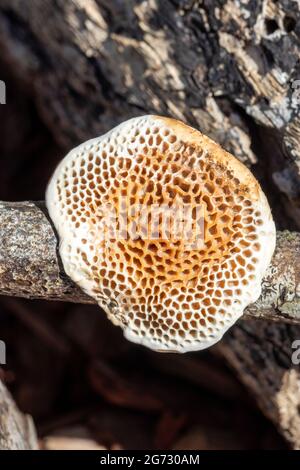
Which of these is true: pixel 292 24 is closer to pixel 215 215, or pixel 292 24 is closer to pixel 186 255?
pixel 215 215

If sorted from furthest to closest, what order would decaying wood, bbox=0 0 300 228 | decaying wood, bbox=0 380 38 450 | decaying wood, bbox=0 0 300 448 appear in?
decaying wood, bbox=0 380 38 450, decaying wood, bbox=0 0 300 228, decaying wood, bbox=0 0 300 448

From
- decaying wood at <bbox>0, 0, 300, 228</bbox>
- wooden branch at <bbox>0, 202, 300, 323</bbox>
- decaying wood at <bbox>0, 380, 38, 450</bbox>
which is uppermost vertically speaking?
decaying wood at <bbox>0, 0, 300, 228</bbox>

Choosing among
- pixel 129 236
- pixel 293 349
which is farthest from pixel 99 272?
pixel 293 349

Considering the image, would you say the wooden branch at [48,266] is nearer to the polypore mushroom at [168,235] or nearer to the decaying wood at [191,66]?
the polypore mushroom at [168,235]

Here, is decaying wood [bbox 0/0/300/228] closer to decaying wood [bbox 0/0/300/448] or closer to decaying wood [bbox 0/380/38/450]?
decaying wood [bbox 0/0/300/448]

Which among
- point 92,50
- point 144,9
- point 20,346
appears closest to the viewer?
point 144,9

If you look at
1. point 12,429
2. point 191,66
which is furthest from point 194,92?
point 12,429

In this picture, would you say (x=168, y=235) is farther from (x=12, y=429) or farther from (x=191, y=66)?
(x=12, y=429)

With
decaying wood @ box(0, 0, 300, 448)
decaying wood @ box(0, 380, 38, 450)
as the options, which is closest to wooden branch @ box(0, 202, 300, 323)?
decaying wood @ box(0, 0, 300, 448)
